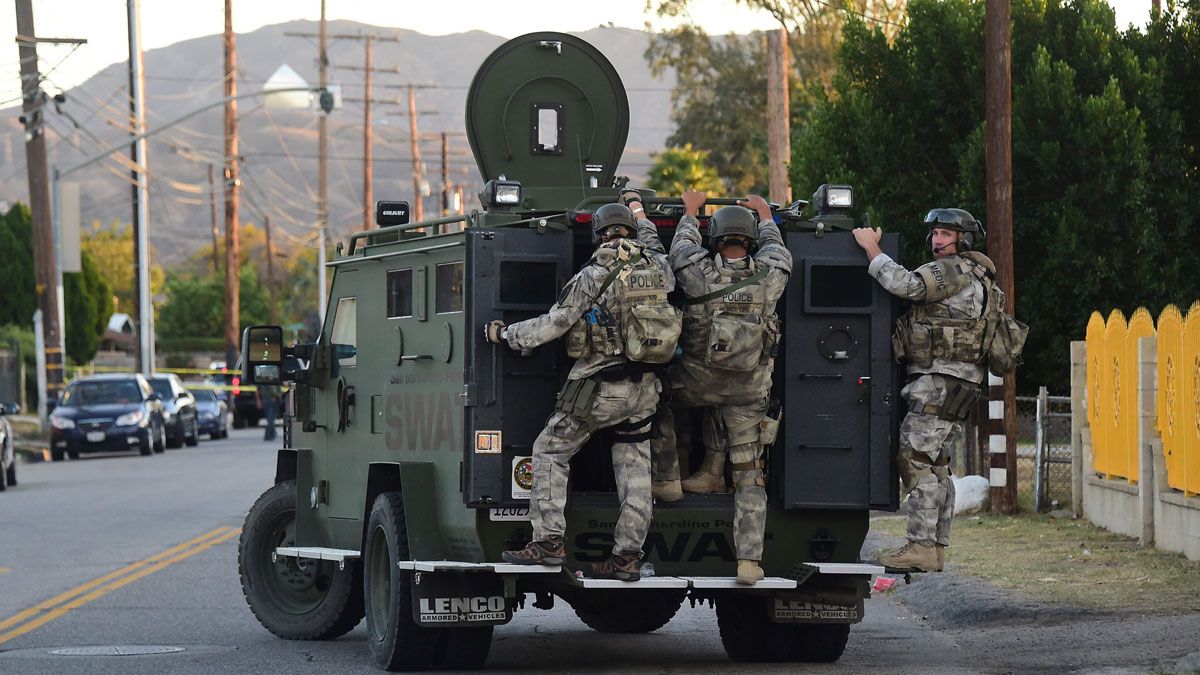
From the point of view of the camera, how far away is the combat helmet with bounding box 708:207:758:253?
9812mm

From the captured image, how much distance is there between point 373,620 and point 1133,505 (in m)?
8.42

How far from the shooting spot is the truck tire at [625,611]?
11.2m

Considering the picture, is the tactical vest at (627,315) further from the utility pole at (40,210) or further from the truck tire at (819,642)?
the utility pole at (40,210)

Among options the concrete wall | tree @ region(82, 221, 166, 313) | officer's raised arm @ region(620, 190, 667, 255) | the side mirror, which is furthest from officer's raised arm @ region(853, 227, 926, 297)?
tree @ region(82, 221, 166, 313)

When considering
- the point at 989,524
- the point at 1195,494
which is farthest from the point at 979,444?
the point at 1195,494

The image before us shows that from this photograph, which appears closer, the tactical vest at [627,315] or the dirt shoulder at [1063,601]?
the tactical vest at [627,315]

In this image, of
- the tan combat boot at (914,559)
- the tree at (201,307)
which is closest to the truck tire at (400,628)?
the tan combat boot at (914,559)

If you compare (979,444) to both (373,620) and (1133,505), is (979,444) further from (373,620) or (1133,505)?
(373,620)

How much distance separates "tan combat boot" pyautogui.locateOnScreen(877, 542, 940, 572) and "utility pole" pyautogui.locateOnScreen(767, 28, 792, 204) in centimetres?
2320

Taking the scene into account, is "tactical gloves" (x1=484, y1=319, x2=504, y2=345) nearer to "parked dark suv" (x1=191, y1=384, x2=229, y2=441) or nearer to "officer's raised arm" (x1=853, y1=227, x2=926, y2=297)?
"officer's raised arm" (x1=853, y1=227, x2=926, y2=297)

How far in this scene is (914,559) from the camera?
415 inches

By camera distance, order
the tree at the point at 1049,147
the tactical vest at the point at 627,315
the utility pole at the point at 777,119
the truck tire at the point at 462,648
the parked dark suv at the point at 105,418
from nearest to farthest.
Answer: the tactical vest at the point at 627,315, the truck tire at the point at 462,648, the tree at the point at 1049,147, the utility pole at the point at 777,119, the parked dark suv at the point at 105,418

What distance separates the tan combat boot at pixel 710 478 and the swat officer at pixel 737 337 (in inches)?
4.4

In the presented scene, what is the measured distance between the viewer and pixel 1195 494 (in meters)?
14.9
